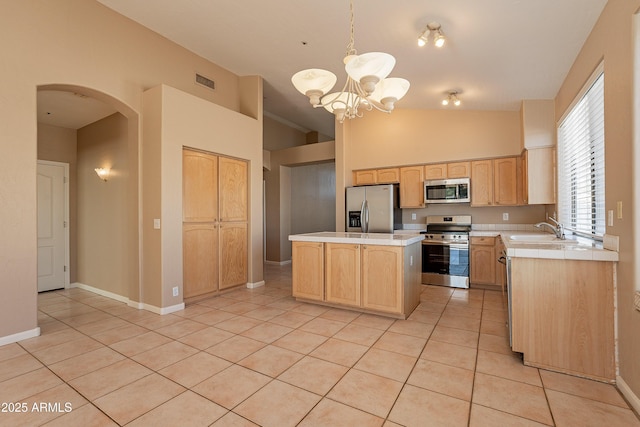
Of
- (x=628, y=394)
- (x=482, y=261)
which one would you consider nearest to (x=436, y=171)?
(x=482, y=261)

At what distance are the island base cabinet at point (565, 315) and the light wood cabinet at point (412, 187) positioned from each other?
10.3 feet

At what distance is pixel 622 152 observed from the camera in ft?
6.52

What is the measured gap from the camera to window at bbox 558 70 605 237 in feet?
8.48

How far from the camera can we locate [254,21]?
3.47m

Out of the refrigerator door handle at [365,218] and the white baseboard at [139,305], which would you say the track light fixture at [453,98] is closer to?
the refrigerator door handle at [365,218]

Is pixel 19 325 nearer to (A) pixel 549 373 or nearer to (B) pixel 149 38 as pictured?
(B) pixel 149 38

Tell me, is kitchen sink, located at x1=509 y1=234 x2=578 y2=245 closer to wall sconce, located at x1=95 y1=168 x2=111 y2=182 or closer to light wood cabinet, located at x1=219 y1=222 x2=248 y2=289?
light wood cabinet, located at x1=219 y1=222 x2=248 y2=289

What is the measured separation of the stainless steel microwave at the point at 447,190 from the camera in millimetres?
5098

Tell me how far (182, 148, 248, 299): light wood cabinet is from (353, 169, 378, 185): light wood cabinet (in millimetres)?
2219

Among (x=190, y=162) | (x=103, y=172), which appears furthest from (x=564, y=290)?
(x=103, y=172)

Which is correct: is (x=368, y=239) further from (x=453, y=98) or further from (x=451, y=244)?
(x=453, y=98)

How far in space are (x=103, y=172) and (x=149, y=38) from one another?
205 cm

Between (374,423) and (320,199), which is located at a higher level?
(320,199)

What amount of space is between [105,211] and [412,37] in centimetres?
476
